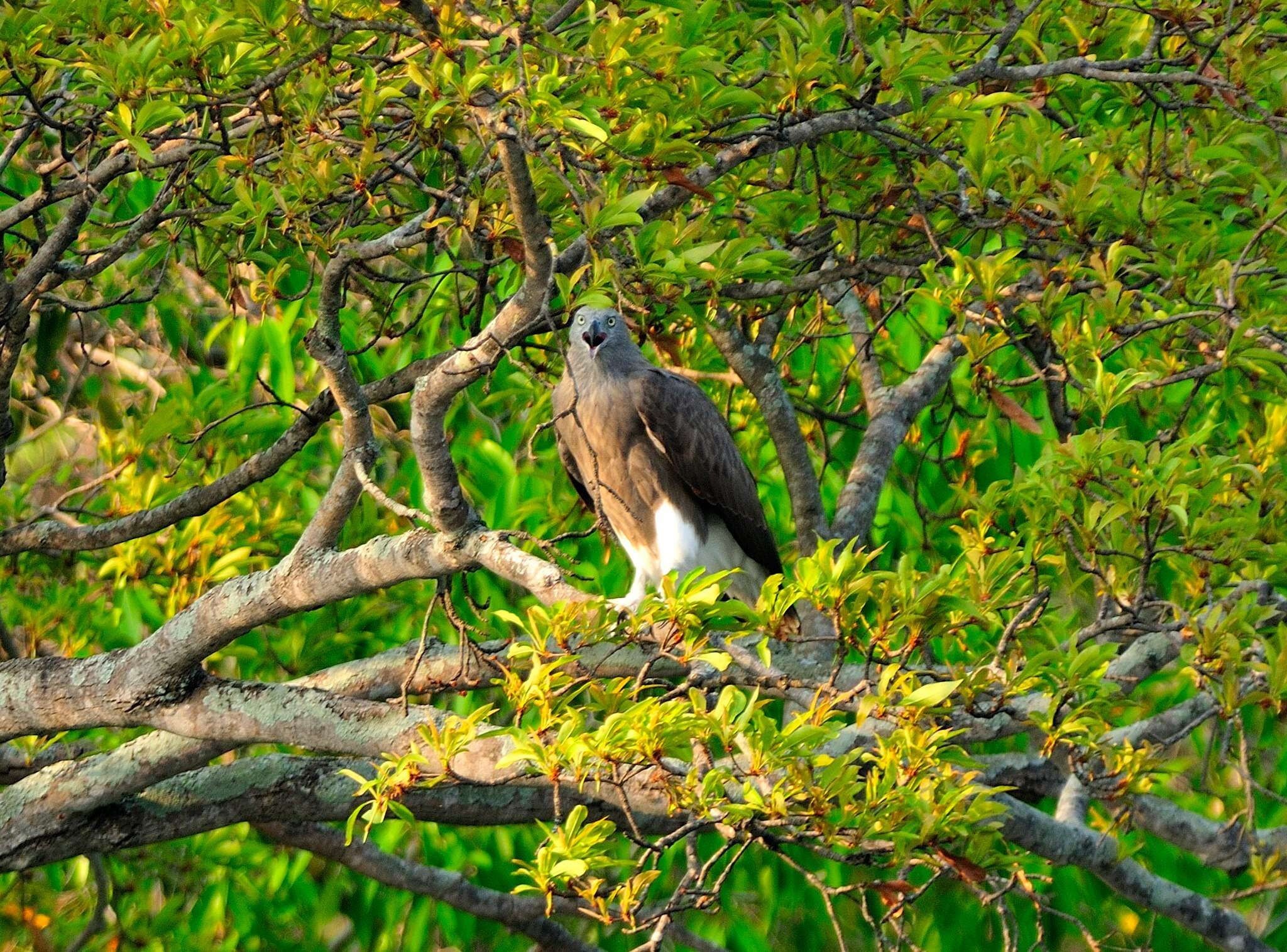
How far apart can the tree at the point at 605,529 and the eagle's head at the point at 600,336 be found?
185 mm

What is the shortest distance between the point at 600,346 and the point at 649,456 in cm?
51

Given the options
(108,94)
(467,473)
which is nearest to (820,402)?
(467,473)

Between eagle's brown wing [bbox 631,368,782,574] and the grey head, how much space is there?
0.34ft

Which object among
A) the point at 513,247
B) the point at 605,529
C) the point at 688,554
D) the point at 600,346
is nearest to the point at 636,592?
the point at 688,554

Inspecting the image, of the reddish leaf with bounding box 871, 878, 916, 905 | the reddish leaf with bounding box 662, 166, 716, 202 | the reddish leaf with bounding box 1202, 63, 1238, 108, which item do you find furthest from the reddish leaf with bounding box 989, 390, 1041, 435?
the reddish leaf with bounding box 871, 878, 916, 905

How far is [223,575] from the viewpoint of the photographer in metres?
5.79

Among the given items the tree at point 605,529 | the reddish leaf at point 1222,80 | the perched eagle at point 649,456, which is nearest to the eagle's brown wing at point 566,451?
the perched eagle at point 649,456

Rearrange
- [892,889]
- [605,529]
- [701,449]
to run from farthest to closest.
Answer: [701,449] < [605,529] < [892,889]

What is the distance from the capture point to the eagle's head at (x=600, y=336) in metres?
5.62

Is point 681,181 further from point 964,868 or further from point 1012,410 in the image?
point 964,868

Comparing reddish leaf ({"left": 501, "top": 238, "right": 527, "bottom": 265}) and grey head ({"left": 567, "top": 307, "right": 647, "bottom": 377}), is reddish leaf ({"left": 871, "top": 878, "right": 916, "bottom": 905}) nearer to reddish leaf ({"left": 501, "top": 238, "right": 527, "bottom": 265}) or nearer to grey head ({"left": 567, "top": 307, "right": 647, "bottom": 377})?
reddish leaf ({"left": 501, "top": 238, "right": 527, "bottom": 265})

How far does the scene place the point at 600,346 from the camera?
18.4 ft

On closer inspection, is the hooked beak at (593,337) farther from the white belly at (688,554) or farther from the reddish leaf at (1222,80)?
the reddish leaf at (1222,80)

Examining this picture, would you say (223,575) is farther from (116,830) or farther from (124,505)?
(116,830)
